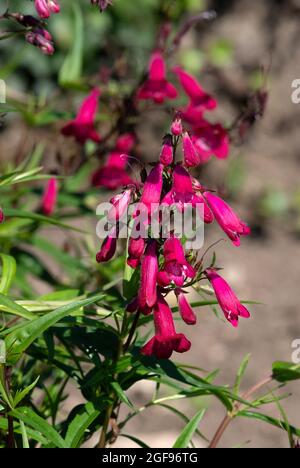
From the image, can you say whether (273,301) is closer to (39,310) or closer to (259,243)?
(259,243)

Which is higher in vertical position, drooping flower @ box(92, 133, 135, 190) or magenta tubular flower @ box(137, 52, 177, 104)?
magenta tubular flower @ box(137, 52, 177, 104)

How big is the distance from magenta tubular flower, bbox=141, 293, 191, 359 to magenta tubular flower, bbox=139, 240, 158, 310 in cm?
7

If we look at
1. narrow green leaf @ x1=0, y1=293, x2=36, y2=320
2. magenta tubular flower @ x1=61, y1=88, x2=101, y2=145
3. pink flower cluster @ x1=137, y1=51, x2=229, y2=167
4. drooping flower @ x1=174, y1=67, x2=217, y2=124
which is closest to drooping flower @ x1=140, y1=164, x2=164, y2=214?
narrow green leaf @ x1=0, y1=293, x2=36, y2=320

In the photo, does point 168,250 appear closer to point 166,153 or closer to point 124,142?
point 166,153

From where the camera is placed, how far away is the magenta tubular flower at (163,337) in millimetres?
1652

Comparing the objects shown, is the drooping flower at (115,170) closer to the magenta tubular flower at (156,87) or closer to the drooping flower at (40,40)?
the magenta tubular flower at (156,87)

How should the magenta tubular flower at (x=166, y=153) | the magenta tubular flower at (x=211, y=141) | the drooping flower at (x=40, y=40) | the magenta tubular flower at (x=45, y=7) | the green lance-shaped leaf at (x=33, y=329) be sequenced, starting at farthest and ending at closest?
the magenta tubular flower at (x=211, y=141), the drooping flower at (x=40, y=40), the magenta tubular flower at (x=45, y=7), the magenta tubular flower at (x=166, y=153), the green lance-shaped leaf at (x=33, y=329)

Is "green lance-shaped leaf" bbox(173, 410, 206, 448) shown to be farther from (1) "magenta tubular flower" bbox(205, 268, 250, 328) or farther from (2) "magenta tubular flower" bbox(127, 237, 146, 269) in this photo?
(2) "magenta tubular flower" bbox(127, 237, 146, 269)

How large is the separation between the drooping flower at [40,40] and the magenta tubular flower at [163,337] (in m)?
0.64

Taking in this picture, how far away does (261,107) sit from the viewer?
2594 mm

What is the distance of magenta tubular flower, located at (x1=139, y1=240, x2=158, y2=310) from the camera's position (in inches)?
62.5

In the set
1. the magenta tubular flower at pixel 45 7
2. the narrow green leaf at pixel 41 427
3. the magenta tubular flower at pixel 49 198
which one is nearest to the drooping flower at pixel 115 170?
the magenta tubular flower at pixel 49 198
